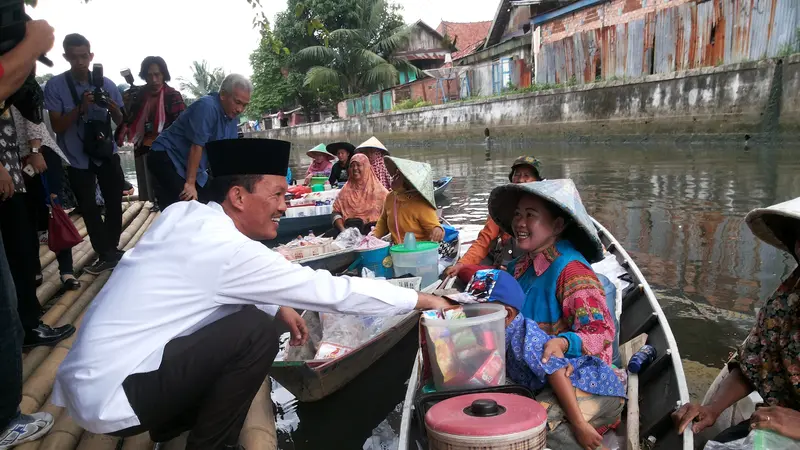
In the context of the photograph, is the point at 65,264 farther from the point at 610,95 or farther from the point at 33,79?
the point at 610,95

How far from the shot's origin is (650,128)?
15.7m

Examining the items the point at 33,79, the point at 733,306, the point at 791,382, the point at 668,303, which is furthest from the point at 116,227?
the point at 733,306

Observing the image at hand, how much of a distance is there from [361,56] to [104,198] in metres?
28.4

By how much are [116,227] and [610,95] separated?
15228 mm

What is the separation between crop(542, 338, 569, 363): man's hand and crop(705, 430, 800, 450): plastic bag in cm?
65

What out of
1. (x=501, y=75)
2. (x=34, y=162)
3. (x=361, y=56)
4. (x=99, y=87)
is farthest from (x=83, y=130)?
(x=361, y=56)

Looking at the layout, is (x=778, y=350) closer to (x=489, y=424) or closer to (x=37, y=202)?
A: (x=489, y=424)

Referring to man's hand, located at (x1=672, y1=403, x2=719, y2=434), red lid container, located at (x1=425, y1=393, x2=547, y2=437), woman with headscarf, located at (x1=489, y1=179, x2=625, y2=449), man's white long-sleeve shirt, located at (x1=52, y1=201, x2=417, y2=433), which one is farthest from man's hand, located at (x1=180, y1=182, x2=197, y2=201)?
man's hand, located at (x1=672, y1=403, x2=719, y2=434)

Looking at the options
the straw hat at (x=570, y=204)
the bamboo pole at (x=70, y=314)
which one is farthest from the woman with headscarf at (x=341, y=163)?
the straw hat at (x=570, y=204)

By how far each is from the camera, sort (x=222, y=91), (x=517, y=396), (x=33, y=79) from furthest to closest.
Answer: (x=222, y=91), (x=33, y=79), (x=517, y=396)

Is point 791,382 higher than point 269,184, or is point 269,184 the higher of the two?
point 269,184

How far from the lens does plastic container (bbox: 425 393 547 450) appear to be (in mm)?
1725

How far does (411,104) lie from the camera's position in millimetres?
26703

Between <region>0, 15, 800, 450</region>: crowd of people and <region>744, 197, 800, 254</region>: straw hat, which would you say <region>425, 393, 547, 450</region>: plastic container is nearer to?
<region>0, 15, 800, 450</region>: crowd of people
